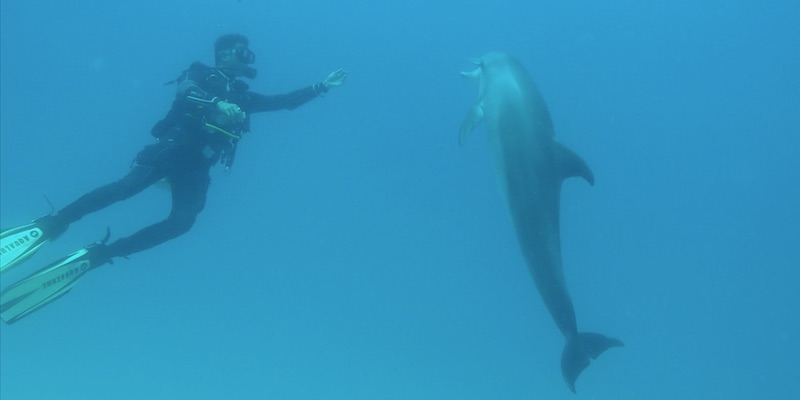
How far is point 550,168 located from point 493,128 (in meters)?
0.79

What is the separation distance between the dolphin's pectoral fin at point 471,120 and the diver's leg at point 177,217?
2.96 meters

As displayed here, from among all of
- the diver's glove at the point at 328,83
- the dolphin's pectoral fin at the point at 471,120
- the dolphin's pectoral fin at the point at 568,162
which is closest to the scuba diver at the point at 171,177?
the diver's glove at the point at 328,83

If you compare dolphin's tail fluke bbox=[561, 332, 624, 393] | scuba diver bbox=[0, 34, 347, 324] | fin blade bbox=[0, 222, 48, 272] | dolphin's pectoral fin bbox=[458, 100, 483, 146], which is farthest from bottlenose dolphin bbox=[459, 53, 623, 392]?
fin blade bbox=[0, 222, 48, 272]

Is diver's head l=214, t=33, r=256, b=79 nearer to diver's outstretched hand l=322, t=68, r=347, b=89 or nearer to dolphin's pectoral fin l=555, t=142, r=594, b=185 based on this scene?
diver's outstretched hand l=322, t=68, r=347, b=89

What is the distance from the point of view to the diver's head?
29.8ft

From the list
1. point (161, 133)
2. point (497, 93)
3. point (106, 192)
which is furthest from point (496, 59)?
point (106, 192)

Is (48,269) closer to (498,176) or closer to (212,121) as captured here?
(212,121)

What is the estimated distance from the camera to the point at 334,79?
9.80m

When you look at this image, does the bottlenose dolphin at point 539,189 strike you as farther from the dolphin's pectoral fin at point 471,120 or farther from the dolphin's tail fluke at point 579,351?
the dolphin's pectoral fin at point 471,120

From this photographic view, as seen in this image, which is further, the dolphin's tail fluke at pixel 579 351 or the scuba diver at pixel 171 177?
the scuba diver at pixel 171 177

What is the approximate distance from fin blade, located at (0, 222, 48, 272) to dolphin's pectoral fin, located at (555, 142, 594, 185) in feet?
17.5

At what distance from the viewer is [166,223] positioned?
812 centimetres

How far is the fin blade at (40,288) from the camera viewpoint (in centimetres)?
745

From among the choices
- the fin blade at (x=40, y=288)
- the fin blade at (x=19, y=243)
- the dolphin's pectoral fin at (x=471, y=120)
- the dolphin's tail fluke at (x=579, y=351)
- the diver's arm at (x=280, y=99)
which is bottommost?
the dolphin's tail fluke at (x=579, y=351)
